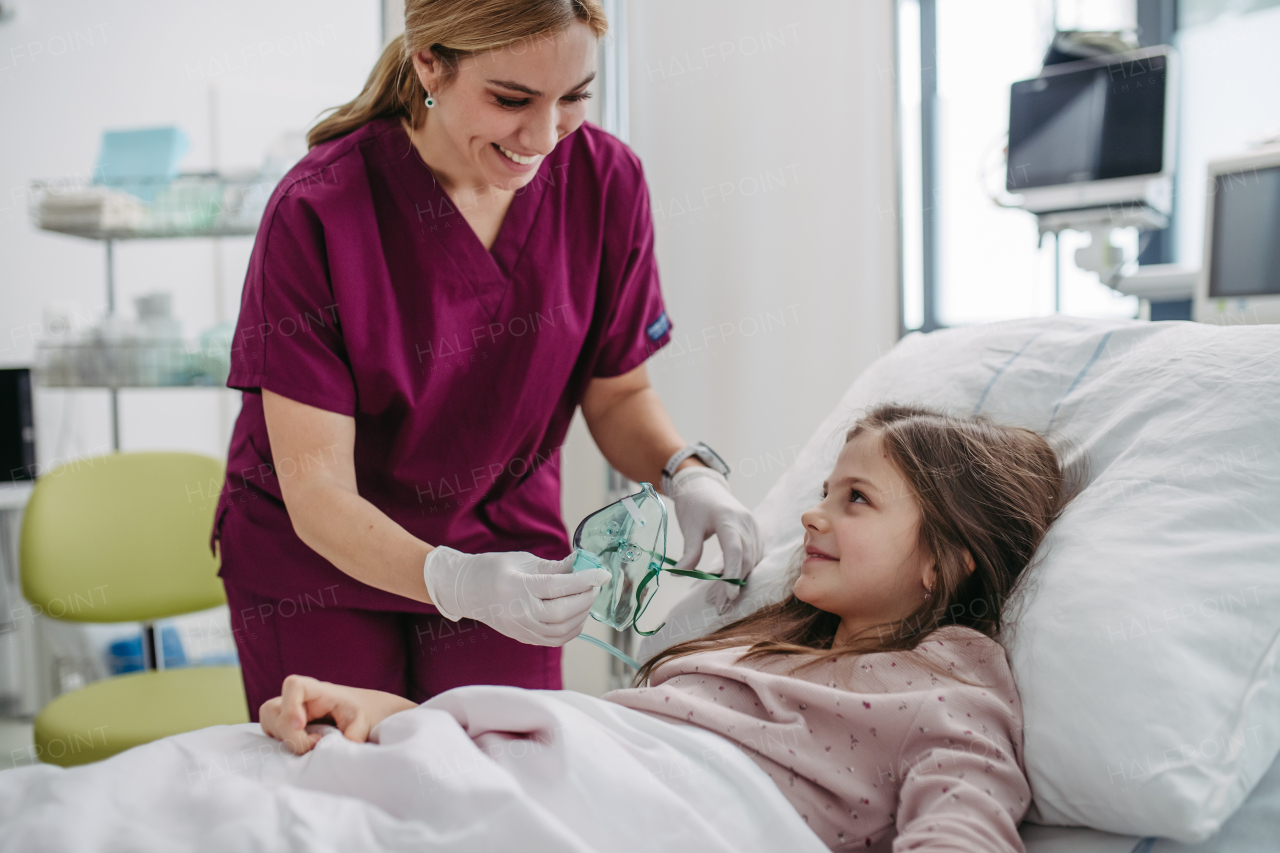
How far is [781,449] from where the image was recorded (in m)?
2.17

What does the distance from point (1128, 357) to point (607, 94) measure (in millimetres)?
1334

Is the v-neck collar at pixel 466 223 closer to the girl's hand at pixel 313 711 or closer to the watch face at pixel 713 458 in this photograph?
the watch face at pixel 713 458

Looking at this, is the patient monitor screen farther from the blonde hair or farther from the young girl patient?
the blonde hair

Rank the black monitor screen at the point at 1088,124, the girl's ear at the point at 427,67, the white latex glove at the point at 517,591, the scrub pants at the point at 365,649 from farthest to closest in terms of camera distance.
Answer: the black monitor screen at the point at 1088,124
the scrub pants at the point at 365,649
the girl's ear at the point at 427,67
the white latex glove at the point at 517,591

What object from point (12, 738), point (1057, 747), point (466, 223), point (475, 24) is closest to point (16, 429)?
point (12, 738)

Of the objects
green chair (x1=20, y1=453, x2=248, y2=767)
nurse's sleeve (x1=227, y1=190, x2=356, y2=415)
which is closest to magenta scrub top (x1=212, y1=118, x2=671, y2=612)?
nurse's sleeve (x1=227, y1=190, x2=356, y2=415)

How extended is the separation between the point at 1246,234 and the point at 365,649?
5.14 ft

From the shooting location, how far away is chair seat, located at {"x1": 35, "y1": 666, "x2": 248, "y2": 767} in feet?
4.87

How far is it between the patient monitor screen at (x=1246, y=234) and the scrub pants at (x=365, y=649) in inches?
51.9

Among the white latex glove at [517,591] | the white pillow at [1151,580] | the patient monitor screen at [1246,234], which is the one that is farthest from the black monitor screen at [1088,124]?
the white latex glove at [517,591]

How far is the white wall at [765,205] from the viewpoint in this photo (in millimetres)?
2059

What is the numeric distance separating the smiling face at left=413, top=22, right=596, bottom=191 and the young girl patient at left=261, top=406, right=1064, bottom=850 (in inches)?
20.6

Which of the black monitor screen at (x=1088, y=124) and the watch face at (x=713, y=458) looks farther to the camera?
the black monitor screen at (x=1088, y=124)

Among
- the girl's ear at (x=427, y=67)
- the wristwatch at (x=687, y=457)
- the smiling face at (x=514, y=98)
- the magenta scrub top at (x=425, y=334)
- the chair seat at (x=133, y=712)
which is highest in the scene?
the girl's ear at (x=427, y=67)
